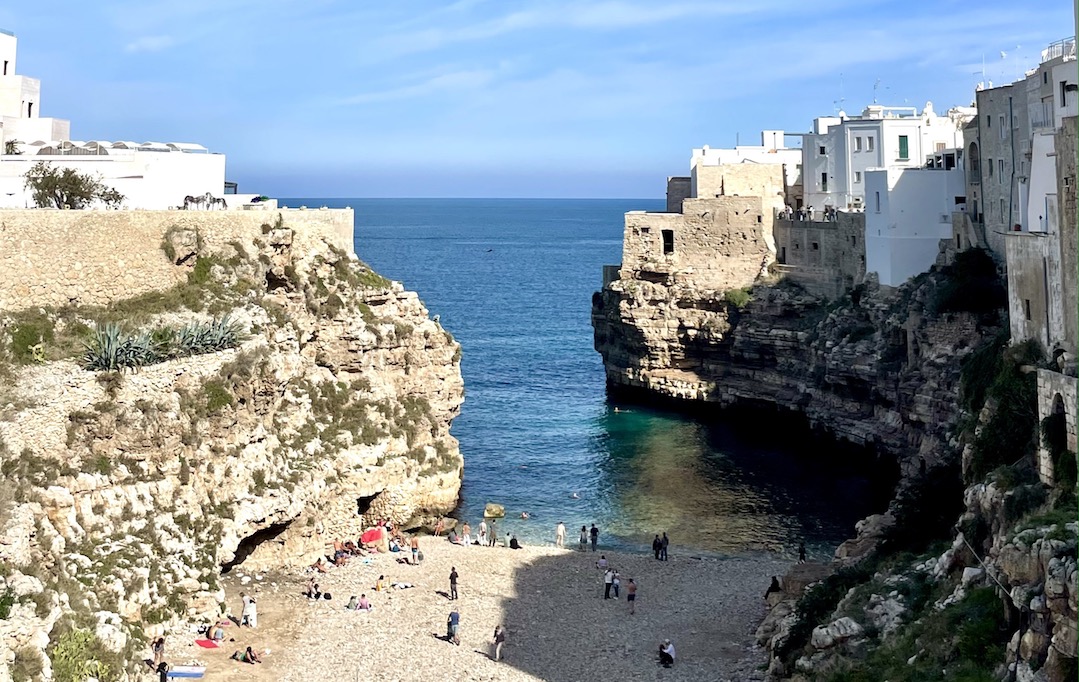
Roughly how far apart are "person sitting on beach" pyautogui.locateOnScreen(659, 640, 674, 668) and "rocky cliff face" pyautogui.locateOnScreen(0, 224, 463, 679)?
9.33m

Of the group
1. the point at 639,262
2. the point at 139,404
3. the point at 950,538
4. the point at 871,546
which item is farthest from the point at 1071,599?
the point at 639,262

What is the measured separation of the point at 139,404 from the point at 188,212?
339 inches

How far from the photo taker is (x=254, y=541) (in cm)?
3108

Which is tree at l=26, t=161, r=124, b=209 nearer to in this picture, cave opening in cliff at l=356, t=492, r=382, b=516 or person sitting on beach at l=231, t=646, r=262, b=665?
cave opening in cliff at l=356, t=492, r=382, b=516

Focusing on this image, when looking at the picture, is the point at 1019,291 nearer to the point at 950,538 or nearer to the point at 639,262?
the point at 950,538

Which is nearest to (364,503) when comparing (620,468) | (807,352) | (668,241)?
(620,468)

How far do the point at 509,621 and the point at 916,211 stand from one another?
83.2 feet

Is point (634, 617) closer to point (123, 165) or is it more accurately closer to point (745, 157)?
point (123, 165)

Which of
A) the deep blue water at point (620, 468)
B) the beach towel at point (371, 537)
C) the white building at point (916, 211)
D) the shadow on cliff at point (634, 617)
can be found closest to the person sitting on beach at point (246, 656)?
the shadow on cliff at point (634, 617)

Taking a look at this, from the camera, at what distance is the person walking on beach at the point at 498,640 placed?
27188 millimetres

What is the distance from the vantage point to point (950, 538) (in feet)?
86.3

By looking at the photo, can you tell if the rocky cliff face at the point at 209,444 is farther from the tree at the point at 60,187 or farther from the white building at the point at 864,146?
the white building at the point at 864,146

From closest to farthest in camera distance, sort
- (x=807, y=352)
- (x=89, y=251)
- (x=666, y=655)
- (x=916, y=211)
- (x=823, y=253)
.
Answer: (x=666, y=655)
(x=89, y=251)
(x=916, y=211)
(x=807, y=352)
(x=823, y=253)

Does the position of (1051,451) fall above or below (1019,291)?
below
